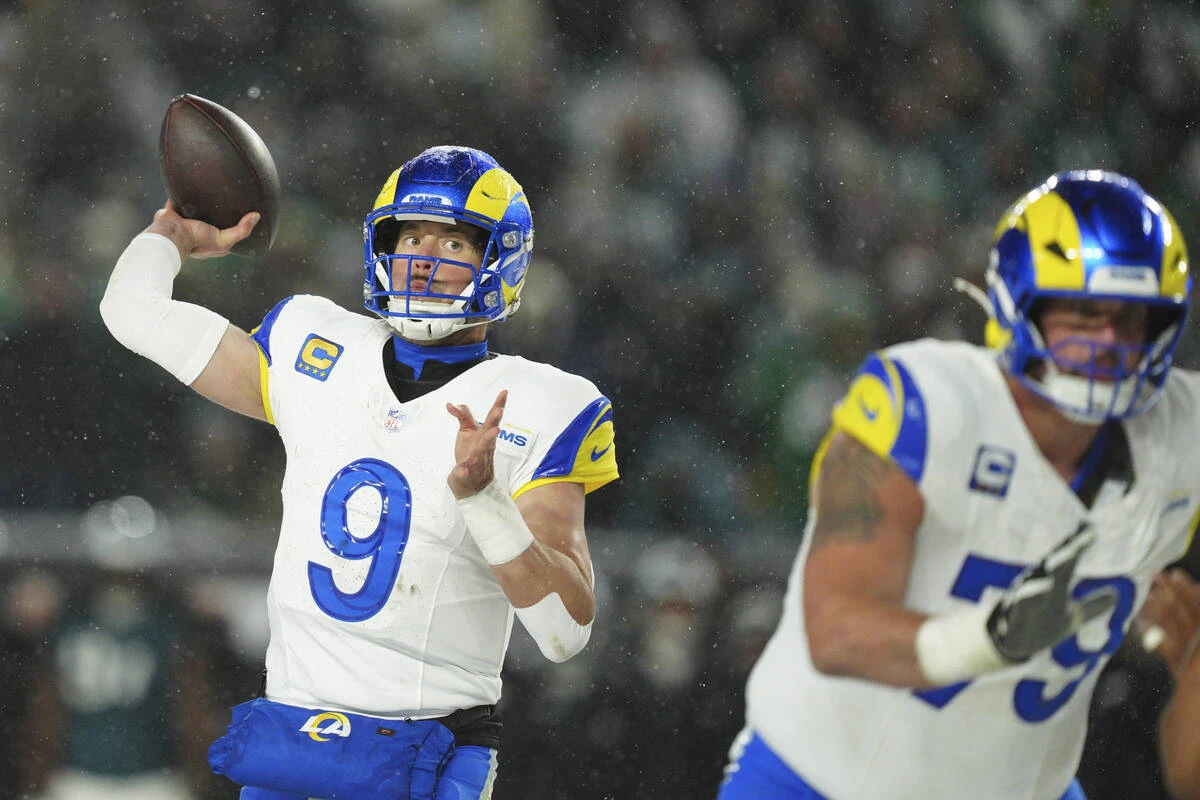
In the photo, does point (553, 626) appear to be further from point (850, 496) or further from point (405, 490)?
point (850, 496)

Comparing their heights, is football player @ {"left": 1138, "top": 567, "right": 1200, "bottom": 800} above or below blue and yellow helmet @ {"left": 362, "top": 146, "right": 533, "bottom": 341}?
below

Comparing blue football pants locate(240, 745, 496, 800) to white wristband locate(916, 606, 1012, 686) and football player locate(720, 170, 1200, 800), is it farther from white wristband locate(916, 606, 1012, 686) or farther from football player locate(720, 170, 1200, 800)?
white wristband locate(916, 606, 1012, 686)

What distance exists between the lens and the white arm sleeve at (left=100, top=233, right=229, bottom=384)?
2.28 metres

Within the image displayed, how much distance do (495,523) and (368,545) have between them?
271 millimetres

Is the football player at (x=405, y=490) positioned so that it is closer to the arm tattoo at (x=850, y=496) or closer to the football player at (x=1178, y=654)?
the arm tattoo at (x=850, y=496)

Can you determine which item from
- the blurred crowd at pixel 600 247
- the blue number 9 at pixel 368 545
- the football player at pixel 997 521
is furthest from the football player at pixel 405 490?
the blurred crowd at pixel 600 247

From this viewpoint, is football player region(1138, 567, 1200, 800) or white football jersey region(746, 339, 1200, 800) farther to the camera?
football player region(1138, 567, 1200, 800)

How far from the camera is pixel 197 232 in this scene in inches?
97.3

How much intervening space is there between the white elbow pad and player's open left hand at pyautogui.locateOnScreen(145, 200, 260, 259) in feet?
2.93

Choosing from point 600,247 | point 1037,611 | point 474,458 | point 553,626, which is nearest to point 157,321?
point 474,458

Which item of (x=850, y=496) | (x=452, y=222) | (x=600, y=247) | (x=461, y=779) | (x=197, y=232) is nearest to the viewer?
(x=850, y=496)

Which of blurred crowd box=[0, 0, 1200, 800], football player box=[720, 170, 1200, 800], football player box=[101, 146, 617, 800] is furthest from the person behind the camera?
blurred crowd box=[0, 0, 1200, 800]

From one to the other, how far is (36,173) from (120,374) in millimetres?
550

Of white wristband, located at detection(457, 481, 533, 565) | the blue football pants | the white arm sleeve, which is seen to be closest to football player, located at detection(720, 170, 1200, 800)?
white wristband, located at detection(457, 481, 533, 565)
